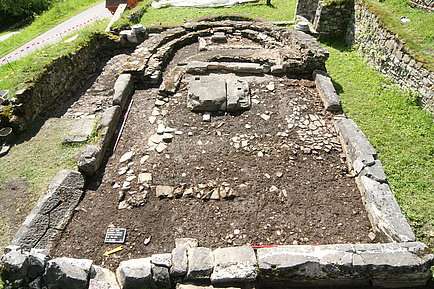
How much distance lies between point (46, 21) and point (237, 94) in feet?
60.6

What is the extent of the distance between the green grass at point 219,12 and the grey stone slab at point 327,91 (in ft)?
21.7

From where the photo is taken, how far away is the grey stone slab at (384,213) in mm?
3891

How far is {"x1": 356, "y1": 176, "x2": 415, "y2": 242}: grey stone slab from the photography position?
389 centimetres

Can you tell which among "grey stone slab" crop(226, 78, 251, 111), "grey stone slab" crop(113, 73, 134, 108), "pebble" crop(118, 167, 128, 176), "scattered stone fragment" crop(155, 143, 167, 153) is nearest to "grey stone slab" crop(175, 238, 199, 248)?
"pebble" crop(118, 167, 128, 176)

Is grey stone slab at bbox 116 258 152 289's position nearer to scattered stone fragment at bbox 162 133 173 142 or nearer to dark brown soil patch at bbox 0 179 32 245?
dark brown soil patch at bbox 0 179 32 245

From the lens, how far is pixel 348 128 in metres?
5.69

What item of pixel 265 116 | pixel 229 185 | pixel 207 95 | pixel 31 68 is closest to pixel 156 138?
pixel 207 95

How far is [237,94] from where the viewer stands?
679 cm

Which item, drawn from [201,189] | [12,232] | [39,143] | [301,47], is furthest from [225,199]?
Answer: [301,47]

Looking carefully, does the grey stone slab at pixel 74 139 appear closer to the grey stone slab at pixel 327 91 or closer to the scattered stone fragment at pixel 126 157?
the scattered stone fragment at pixel 126 157

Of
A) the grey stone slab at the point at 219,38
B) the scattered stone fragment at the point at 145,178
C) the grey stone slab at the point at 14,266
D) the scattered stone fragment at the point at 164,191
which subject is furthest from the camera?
the grey stone slab at the point at 219,38

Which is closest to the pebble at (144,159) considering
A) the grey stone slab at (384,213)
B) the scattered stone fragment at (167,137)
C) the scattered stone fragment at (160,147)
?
the scattered stone fragment at (160,147)

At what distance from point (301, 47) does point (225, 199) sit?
5.78 meters

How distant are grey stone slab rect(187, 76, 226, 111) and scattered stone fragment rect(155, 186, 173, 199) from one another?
8.06 feet
